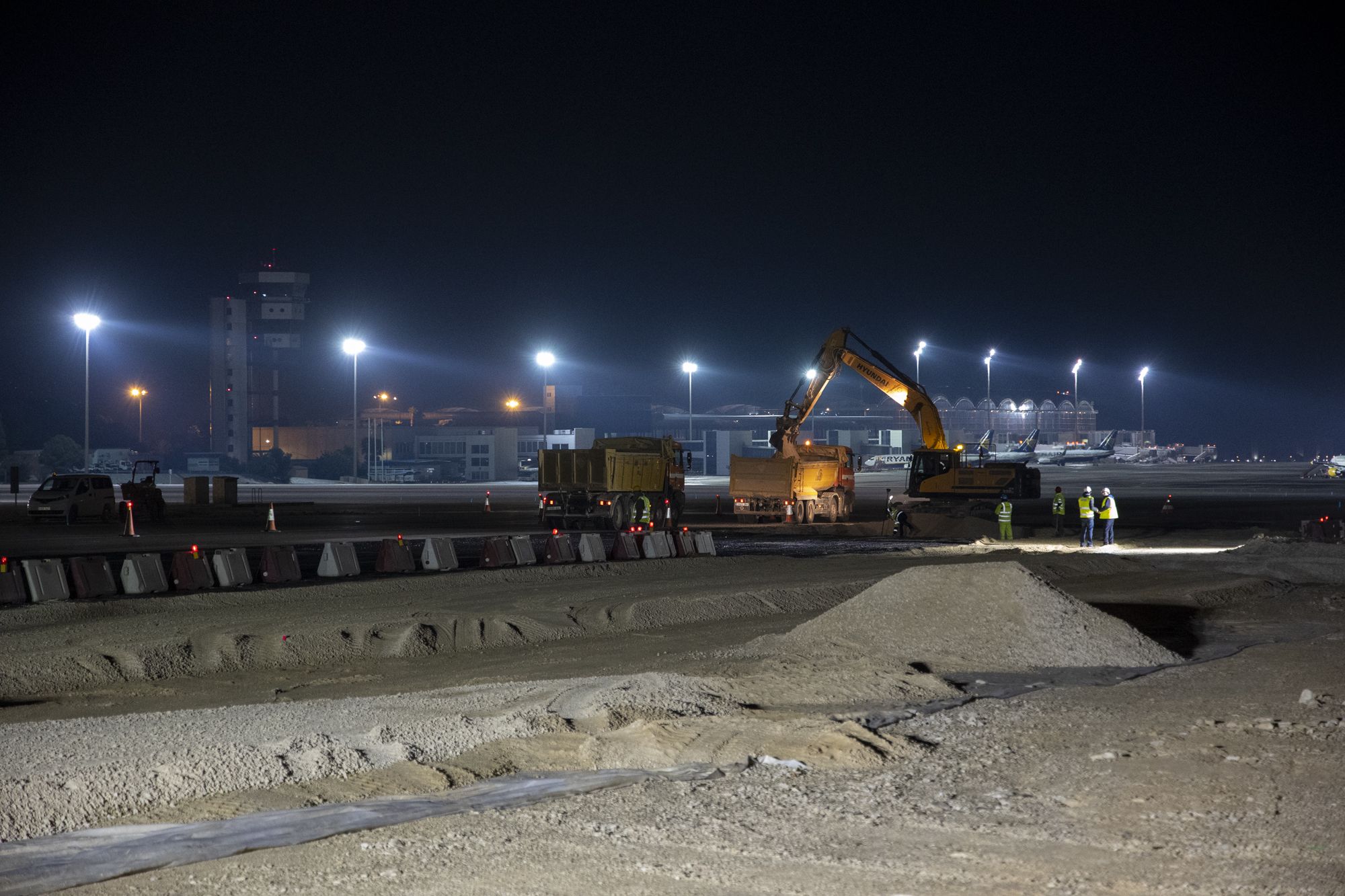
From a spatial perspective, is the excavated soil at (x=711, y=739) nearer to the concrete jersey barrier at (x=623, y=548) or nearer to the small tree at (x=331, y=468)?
the concrete jersey barrier at (x=623, y=548)

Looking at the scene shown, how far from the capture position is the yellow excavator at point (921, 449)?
42312mm

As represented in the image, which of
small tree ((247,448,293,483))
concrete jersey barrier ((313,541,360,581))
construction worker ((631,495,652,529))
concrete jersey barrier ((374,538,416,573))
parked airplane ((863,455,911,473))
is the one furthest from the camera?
parked airplane ((863,455,911,473))

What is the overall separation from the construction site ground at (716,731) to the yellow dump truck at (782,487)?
18.4 m

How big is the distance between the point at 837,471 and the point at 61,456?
7159 cm

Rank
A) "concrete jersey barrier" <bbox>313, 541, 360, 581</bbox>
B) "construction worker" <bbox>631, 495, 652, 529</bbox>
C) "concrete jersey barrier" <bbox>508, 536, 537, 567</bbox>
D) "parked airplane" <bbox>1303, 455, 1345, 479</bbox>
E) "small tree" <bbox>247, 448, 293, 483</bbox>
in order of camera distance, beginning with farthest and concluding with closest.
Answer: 1. "parked airplane" <bbox>1303, 455, 1345, 479</bbox>
2. "small tree" <bbox>247, 448, 293, 483</bbox>
3. "construction worker" <bbox>631, 495, 652, 529</bbox>
4. "concrete jersey barrier" <bbox>508, 536, 537, 567</bbox>
5. "concrete jersey barrier" <bbox>313, 541, 360, 581</bbox>

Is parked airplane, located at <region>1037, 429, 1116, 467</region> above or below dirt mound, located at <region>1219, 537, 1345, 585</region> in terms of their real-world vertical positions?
above

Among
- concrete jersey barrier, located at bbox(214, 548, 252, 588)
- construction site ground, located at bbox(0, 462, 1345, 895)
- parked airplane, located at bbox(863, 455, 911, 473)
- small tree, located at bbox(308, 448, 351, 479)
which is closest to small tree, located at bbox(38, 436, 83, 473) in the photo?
small tree, located at bbox(308, 448, 351, 479)

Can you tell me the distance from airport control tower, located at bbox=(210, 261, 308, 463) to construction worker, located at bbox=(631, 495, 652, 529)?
321 ft

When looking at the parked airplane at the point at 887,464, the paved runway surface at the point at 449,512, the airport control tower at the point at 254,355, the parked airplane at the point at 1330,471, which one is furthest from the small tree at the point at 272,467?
the parked airplane at the point at 1330,471

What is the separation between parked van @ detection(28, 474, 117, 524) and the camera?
39.3 meters

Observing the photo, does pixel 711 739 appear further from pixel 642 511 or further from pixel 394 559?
pixel 642 511

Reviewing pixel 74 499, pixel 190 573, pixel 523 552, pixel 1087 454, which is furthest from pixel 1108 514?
pixel 1087 454

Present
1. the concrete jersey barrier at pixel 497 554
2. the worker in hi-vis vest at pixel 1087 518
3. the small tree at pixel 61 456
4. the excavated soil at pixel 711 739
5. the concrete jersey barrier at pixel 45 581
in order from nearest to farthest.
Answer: the excavated soil at pixel 711 739 < the concrete jersey barrier at pixel 45 581 < the concrete jersey barrier at pixel 497 554 < the worker in hi-vis vest at pixel 1087 518 < the small tree at pixel 61 456

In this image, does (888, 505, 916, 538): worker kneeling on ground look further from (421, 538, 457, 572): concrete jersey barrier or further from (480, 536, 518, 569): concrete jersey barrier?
(421, 538, 457, 572): concrete jersey barrier
